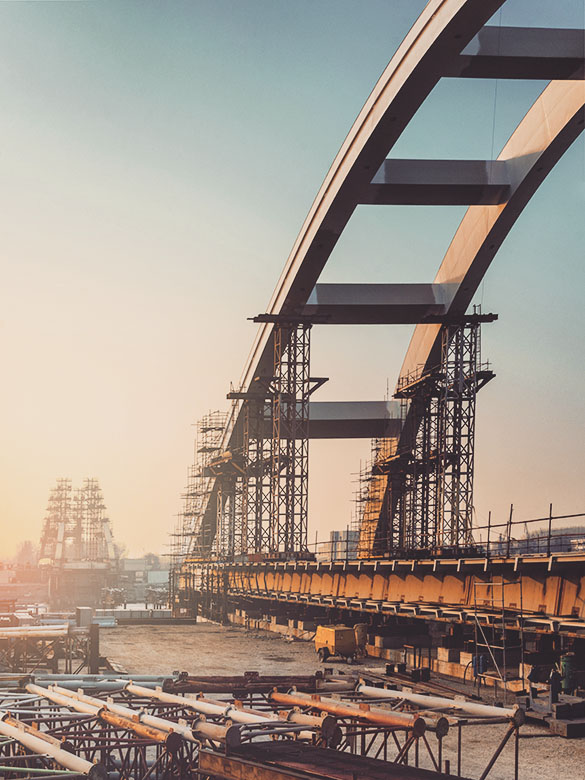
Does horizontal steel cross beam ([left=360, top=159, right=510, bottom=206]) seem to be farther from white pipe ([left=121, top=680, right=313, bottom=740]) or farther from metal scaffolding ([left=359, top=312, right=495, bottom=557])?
white pipe ([left=121, top=680, right=313, bottom=740])

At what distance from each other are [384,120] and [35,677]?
27.2 m

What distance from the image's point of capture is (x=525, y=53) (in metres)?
32.4

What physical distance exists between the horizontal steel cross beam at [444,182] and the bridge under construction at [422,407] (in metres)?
0.06

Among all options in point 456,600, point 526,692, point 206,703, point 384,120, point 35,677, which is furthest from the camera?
point 384,120

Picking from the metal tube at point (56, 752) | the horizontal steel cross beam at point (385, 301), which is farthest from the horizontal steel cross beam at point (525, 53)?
the metal tube at point (56, 752)

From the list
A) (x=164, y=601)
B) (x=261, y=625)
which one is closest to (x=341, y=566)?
(x=261, y=625)

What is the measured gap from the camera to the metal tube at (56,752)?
8.73 metres

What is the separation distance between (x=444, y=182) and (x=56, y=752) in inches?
1355

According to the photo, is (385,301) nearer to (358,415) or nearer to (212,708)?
(358,415)

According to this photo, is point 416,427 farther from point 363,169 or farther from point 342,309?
point 363,169

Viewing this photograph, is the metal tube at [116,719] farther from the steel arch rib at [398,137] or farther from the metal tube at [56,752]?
the steel arch rib at [398,137]

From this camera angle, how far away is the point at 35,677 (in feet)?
49.7

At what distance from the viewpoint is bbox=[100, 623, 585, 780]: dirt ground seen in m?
14.9

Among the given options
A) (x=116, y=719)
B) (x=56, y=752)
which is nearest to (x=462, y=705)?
(x=116, y=719)
